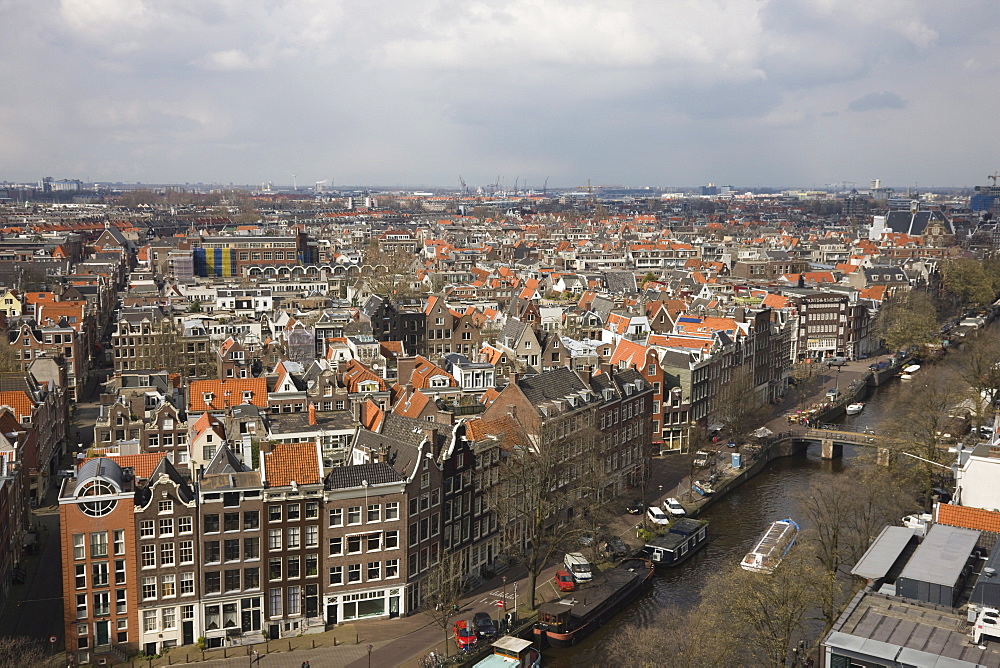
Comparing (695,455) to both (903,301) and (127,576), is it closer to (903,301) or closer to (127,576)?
(127,576)

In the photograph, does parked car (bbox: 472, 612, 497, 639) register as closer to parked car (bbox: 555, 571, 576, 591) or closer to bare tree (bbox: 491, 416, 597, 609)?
bare tree (bbox: 491, 416, 597, 609)

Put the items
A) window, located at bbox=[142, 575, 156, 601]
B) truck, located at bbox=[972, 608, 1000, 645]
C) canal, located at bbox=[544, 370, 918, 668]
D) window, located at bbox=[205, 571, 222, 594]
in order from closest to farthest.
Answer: truck, located at bbox=[972, 608, 1000, 645]
window, located at bbox=[142, 575, 156, 601]
window, located at bbox=[205, 571, 222, 594]
canal, located at bbox=[544, 370, 918, 668]

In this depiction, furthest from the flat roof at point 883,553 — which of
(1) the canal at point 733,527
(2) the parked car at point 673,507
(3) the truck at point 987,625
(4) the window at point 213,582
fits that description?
(4) the window at point 213,582

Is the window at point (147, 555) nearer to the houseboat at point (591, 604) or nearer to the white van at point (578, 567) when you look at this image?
the houseboat at point (591, 604)

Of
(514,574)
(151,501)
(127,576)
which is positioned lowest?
(514,574)

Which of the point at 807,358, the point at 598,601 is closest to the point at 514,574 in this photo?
the point at 598,601

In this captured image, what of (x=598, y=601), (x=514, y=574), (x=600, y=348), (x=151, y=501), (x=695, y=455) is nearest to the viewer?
(x=151, y=501)

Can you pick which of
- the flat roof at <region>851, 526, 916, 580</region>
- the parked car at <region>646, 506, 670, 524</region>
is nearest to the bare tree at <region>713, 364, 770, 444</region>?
the parked car at <region>646, 506, 670, 524</region>
